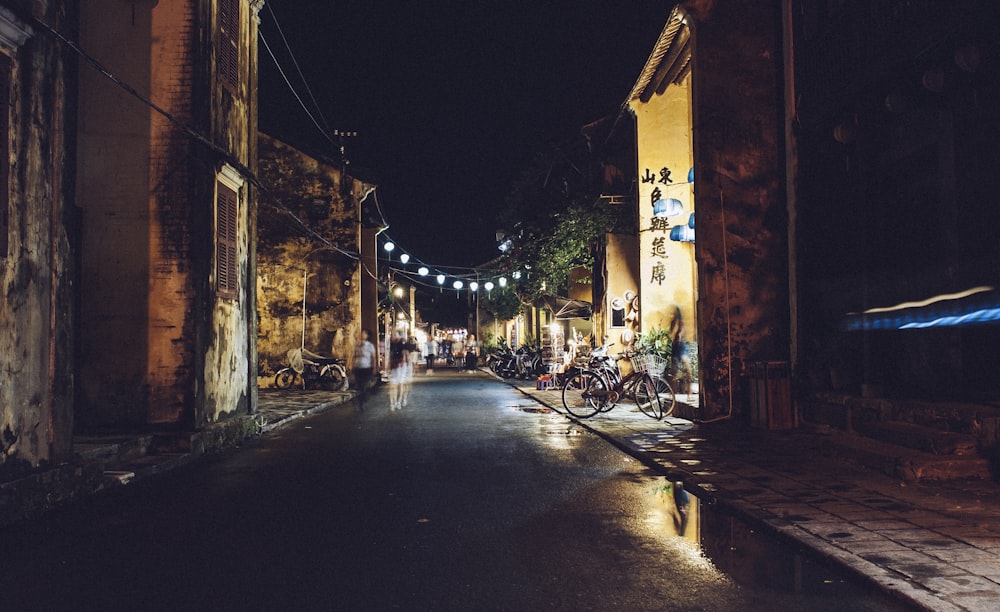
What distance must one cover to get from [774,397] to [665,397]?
12.6 feet

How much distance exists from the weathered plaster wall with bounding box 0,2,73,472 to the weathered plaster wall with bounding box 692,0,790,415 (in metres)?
9.33

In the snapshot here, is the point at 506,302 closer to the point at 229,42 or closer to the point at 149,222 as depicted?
the point at 229,42

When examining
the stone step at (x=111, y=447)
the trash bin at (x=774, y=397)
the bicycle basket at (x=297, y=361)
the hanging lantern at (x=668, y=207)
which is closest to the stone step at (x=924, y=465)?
the trash bin at (x=774, y=397)

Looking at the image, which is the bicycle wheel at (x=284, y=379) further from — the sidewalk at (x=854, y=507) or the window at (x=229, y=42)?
the sidewalk at (x=854, y=507)

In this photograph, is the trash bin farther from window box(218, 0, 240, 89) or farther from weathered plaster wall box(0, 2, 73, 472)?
window box(218, 0, 240, 89)

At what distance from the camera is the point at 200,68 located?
11.1 m

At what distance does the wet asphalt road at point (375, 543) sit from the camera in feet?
13.5

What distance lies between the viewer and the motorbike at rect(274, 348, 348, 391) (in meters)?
23.5

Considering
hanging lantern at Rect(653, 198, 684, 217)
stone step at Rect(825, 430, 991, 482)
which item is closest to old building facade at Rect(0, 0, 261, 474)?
stone step at Rect(825, 430, 991, 482)

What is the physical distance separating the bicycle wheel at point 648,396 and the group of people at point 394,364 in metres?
5.99

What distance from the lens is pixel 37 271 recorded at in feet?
22.8

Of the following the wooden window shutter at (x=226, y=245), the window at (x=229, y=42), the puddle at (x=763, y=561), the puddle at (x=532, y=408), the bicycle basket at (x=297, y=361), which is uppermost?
the window at (x=229, y=42)

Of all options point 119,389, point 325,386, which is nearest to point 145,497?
point 119,389

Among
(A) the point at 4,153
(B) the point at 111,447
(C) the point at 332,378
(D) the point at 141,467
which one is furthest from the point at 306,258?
(A) the point at 4,153
